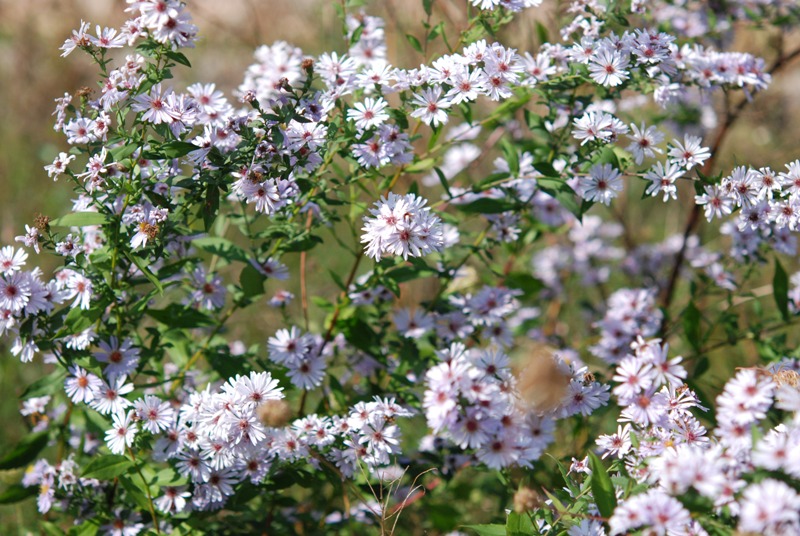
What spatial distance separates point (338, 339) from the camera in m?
3.00

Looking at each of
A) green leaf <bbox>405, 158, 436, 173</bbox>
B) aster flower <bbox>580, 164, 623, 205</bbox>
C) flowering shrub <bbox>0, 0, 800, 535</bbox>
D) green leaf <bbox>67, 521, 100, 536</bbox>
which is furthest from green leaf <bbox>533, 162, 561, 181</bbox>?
green leaf <bbox>67, 521, 100, 536</bbox>

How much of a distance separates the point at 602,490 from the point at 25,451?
2032 millimetres

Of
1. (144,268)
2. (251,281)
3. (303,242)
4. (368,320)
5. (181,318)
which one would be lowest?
(144,268)

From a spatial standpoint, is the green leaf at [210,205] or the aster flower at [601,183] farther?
the aster flower at [601,183]

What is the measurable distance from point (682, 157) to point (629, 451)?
0.93 meters

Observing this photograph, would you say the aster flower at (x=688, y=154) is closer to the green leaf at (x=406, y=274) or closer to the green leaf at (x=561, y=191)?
the green leaf at (x=561, y=191)

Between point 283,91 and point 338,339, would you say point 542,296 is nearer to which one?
point 338,339

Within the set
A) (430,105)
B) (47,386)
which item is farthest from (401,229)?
(47,386)

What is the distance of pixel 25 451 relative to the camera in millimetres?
2721

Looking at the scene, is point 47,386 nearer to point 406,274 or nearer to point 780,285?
point 406,274

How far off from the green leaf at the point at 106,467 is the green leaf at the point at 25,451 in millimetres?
572

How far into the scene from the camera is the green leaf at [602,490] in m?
1.79

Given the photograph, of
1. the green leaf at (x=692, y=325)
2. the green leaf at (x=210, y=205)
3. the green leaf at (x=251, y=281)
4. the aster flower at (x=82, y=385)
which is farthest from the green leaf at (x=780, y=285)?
the aster flower at (x=82, y=385)

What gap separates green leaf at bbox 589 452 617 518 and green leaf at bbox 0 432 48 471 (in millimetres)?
1983
